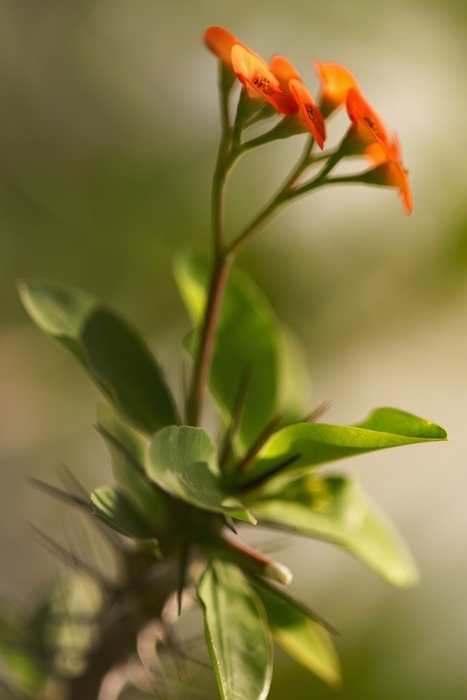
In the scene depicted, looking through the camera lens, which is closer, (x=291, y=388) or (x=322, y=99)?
(x=322, y=99)

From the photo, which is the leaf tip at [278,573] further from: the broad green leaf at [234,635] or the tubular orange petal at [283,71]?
the tubular orange petal at [283,71]

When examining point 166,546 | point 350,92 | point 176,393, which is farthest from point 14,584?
point 350,92

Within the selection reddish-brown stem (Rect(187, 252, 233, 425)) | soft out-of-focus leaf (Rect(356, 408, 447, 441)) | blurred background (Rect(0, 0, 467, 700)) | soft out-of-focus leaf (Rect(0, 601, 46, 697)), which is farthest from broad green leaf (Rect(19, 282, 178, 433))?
blurred background (Rect(0, 0, 467, 700))

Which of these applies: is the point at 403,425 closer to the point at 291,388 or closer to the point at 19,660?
the point at 291,388

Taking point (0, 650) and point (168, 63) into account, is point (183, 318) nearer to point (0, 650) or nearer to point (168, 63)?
point (168, 63)

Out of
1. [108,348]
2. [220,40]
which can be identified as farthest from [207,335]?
[220,40]

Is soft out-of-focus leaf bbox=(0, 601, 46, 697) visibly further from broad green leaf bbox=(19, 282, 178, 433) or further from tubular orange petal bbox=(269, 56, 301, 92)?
tubular orange petal bbox=(269, 56, 301, 92)
